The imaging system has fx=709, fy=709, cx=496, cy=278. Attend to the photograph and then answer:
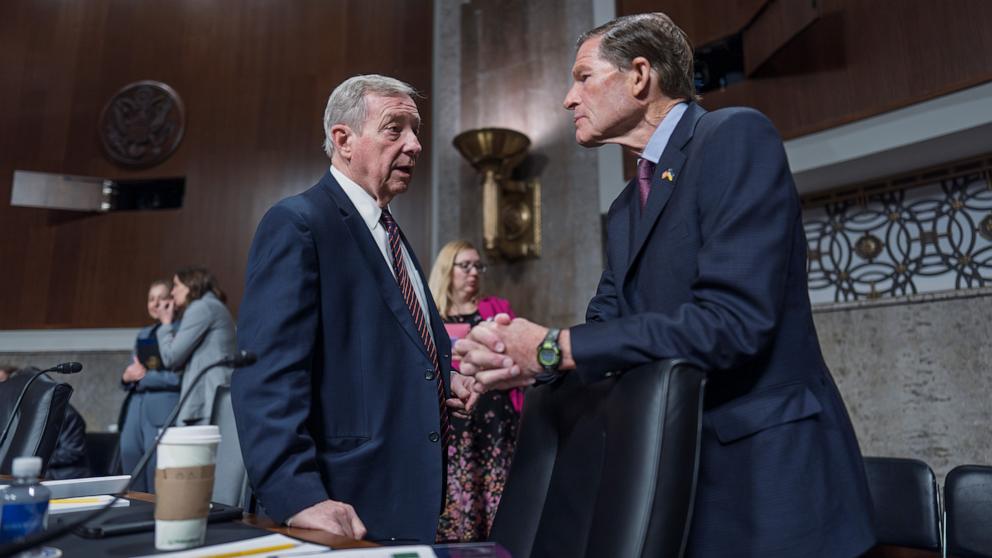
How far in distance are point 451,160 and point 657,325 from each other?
5.03 m

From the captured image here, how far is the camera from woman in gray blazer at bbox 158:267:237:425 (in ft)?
12.2

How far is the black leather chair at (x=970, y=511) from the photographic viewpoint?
1.81m

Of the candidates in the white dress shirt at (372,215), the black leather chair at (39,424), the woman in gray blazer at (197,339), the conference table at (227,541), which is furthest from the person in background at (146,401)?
the conference table at (227,541)

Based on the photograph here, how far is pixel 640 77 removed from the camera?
1.42 meters

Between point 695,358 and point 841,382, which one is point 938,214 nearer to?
point 841,382

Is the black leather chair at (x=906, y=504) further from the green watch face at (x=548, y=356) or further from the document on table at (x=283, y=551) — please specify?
the document on table at (x=283, y=551)

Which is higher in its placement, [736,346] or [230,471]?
[736,346]

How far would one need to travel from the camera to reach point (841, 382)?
427 centimetres

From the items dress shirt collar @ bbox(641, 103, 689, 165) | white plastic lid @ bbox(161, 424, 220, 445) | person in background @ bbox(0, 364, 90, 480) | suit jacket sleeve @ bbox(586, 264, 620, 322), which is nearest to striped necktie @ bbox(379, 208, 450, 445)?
suit jacket sleeve @ bbox(586, 264, 620, 322)

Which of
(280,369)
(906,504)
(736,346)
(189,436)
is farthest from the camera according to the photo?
(906,504)

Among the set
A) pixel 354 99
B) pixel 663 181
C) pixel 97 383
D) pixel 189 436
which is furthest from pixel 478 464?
pixel 97 383

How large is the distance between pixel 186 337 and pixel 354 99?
2474 mm

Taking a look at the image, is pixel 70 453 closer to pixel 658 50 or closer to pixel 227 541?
pixel 227 541

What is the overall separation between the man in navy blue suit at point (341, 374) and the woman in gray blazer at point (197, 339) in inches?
94.4
